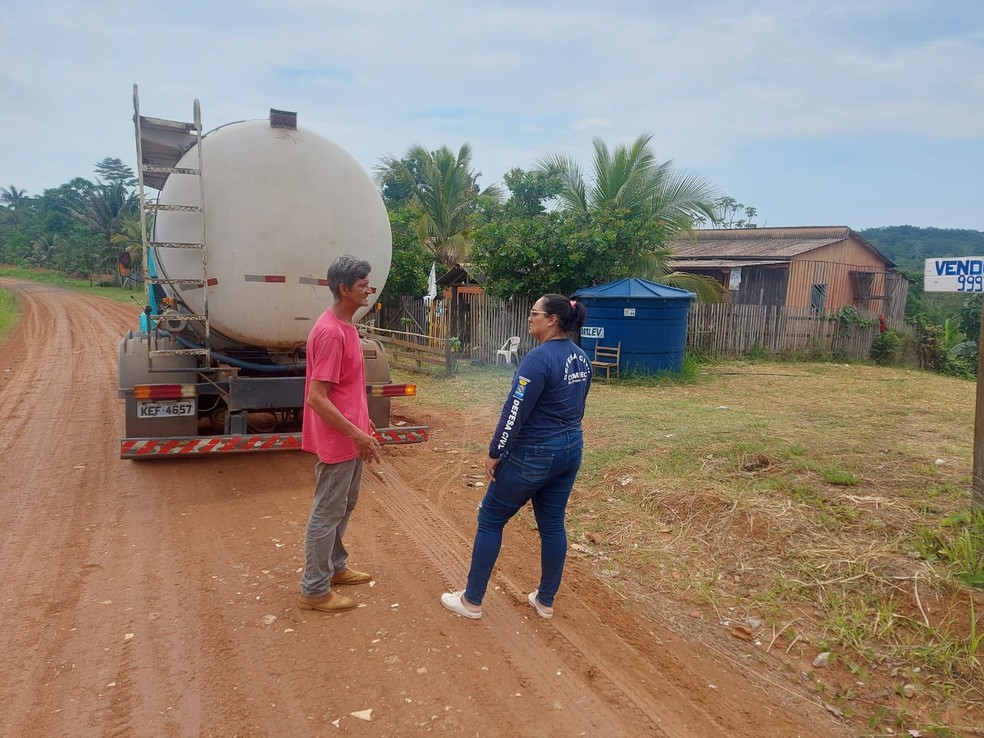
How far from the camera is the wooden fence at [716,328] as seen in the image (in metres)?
15.0

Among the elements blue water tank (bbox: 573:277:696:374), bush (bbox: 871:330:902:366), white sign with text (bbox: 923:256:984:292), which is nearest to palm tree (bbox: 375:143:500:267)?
blue water tank (bbox: 573:277:696:374)

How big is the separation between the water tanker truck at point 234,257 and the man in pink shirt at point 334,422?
204 centimetres

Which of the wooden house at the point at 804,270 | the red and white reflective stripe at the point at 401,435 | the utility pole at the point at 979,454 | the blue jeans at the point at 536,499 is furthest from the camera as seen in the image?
the wooden house at the point at 804,270

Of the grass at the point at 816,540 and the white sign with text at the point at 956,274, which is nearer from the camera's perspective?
the grass at the point at 816,540

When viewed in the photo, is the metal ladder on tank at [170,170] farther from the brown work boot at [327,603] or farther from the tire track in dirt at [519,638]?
the brown work boot at [327,603]

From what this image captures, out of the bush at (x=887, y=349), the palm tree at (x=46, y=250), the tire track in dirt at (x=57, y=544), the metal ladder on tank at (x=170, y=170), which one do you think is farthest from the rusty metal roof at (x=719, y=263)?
the palm tree at (x=46, y=250)

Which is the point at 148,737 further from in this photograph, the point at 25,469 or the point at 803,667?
the point at 25,469

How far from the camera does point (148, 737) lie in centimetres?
257

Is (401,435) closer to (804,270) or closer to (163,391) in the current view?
(163,391)

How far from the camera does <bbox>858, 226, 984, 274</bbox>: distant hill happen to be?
41.2 meters

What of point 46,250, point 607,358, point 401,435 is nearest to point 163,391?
point 401,435

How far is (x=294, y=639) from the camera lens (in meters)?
3.30

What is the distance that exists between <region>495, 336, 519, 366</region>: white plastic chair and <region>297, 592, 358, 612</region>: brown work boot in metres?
10.9

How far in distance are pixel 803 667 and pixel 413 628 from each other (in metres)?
2.00
